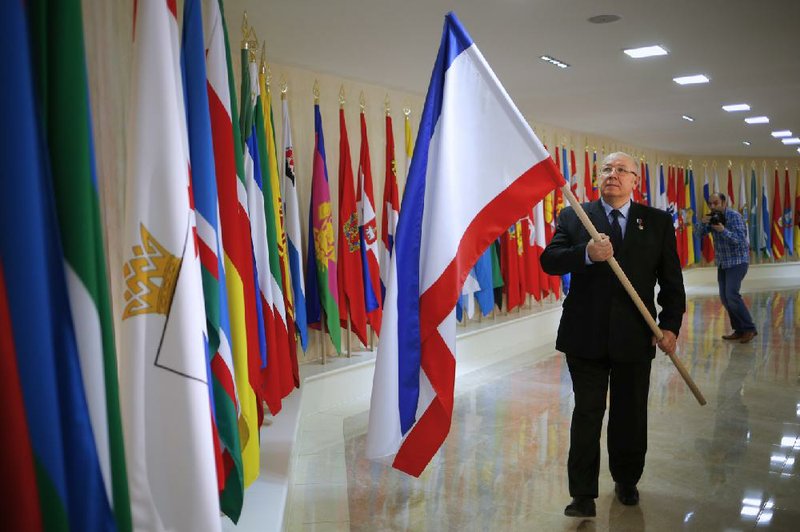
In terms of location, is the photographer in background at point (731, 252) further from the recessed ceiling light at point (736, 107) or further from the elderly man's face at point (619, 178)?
the elderly man's face at point (619, 178)

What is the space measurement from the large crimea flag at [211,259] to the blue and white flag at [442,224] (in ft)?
1.44

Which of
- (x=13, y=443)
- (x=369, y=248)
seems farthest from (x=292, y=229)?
(x=13, y=443)

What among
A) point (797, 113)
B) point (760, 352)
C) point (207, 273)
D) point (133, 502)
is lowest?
point (760, 352)

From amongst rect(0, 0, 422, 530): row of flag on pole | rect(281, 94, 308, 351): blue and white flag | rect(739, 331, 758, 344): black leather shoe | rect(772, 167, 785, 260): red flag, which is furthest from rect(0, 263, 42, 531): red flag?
rect(772, 167, 785, 260): red flag

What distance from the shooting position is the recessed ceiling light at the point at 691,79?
6.92 m

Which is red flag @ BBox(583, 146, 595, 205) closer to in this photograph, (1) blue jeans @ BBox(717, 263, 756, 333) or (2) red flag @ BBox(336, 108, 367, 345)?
(1) blue jeans @ BBox(717, 263, 756, 333)

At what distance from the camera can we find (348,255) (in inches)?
236

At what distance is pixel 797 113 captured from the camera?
31.5 ft

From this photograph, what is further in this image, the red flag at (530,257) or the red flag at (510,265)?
the red flag at (530,257)

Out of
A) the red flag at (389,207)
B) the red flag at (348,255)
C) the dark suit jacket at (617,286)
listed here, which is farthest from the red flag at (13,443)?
the red flag at (389,207)

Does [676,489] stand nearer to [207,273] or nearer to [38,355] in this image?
[207,273]

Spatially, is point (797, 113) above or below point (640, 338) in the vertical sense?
above

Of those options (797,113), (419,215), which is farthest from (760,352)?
(419,215)

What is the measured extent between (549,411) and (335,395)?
1.65 metres
